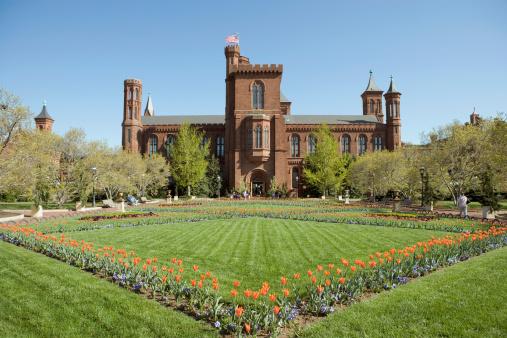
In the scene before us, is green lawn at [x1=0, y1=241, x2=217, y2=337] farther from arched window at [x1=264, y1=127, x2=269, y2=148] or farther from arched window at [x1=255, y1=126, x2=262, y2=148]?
arched window at [x1=264, y1=127, x2=269, y2=148]

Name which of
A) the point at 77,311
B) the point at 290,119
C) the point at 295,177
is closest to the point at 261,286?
the point at 77,311

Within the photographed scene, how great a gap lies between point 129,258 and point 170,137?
5072 cm

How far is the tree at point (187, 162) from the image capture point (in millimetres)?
48594

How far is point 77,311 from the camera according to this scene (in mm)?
6164

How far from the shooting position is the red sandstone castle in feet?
158

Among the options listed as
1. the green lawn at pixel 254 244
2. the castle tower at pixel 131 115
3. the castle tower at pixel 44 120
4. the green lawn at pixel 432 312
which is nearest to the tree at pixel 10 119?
the green lawn at pixel 254 244

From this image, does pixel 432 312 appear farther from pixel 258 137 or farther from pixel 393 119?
pixel 393 119

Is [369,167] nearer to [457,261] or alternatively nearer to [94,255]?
[457,261]

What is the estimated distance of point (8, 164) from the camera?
66.5 feet

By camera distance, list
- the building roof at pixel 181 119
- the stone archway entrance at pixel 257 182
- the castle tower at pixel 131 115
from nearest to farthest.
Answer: the stone archway entrance at pixel 257 182
the castle tower at pixel 131 115
the building roof at pixel 181 119

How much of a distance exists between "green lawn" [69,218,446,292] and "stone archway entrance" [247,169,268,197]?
1227 inches

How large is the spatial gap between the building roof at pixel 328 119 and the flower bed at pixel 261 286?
51.9m

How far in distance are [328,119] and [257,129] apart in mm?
19454

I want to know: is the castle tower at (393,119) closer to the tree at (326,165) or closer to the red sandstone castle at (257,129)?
the red sandstone castle at (257,129)
